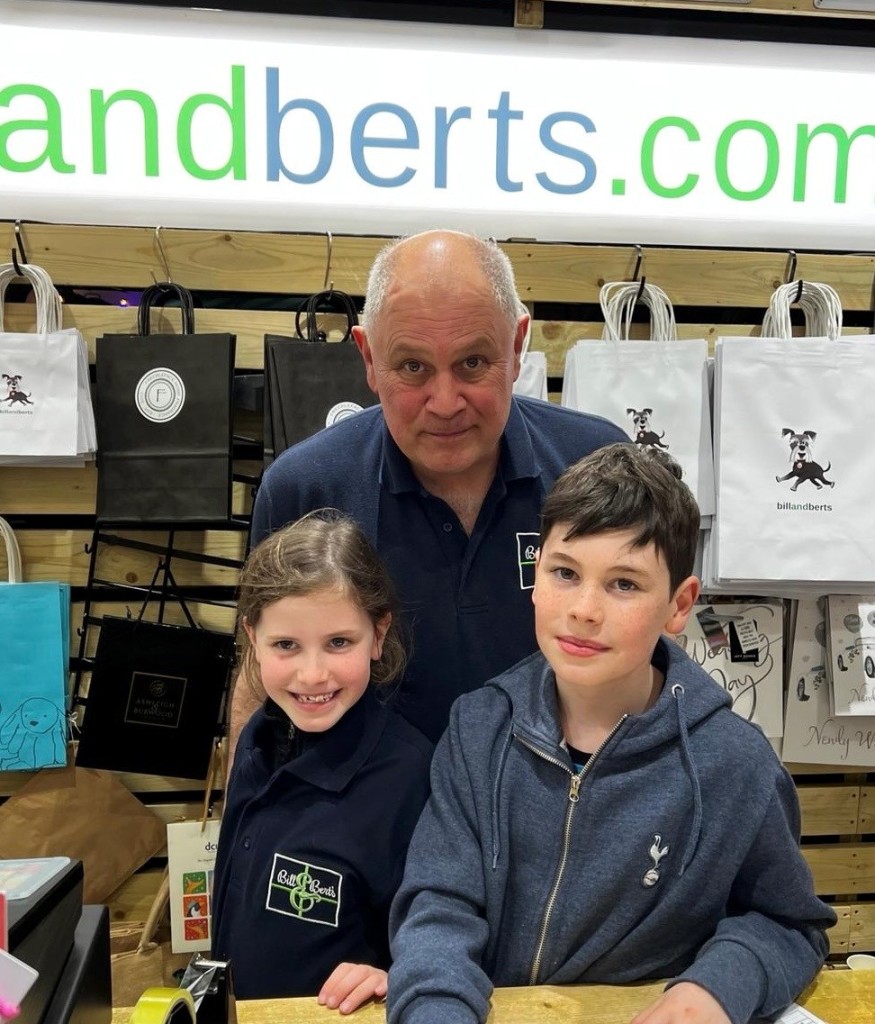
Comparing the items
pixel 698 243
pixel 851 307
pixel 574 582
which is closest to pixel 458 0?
pixel 698 243

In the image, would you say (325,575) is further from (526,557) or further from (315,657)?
(526,557)

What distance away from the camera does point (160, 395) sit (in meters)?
2.32

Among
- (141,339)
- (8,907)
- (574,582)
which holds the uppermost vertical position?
(141,339)

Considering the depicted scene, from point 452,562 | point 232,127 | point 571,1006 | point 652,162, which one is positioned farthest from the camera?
point 652,162

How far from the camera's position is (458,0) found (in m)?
2.50

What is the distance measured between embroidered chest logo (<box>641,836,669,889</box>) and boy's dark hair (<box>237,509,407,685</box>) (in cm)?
52

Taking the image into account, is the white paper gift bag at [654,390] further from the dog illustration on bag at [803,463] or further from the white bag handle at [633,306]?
the dog illustration on bag at [803,463]

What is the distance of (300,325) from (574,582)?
5.45 ft

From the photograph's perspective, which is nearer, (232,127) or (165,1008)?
(165,1008)

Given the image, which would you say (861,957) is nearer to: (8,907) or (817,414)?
(817,414)

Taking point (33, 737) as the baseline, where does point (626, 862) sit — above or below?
above

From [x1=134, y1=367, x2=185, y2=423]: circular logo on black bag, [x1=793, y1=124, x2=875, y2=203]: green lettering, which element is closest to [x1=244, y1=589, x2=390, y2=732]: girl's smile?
[x1=134, y1=367, x2=185, y2=423]: circular logo on black bag

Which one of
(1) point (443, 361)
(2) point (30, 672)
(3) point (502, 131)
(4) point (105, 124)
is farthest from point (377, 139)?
(2) point (30, 672)

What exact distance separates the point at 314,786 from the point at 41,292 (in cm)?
167
